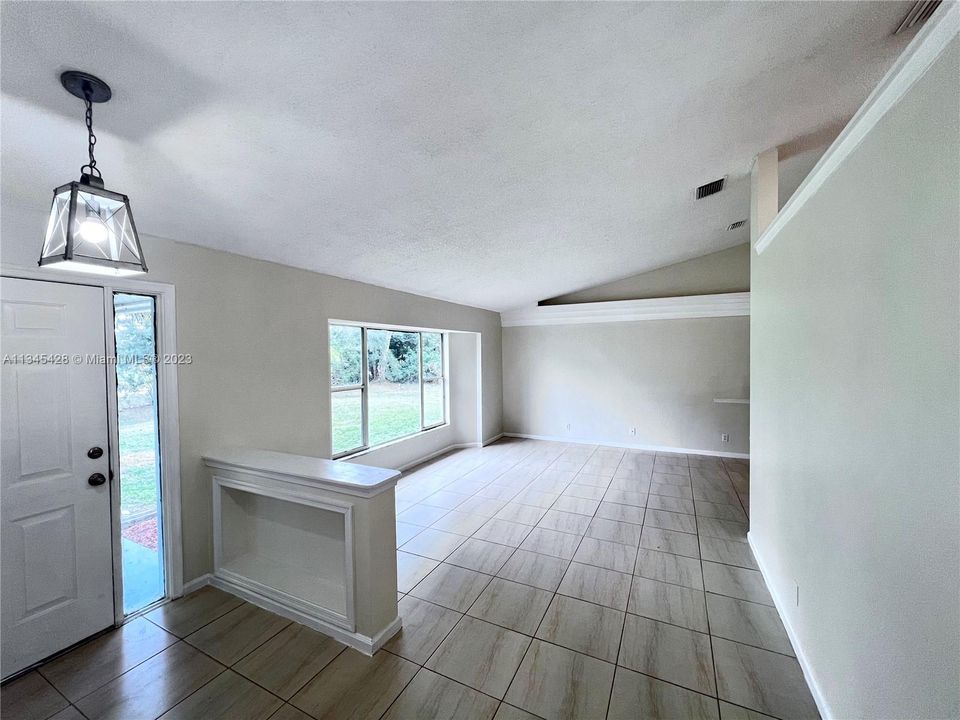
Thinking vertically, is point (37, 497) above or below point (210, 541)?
above

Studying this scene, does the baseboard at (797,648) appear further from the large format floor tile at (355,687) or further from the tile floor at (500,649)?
the large format floor tile at (355,687)

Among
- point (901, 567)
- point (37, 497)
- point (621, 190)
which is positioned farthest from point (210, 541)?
point (621, 190)

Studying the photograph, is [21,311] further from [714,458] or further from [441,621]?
[714,458]

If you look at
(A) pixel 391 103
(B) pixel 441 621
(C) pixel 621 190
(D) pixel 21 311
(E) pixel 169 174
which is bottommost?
(B) pixel 441 621

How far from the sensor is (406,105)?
1622mm

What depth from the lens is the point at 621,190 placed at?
2959mm

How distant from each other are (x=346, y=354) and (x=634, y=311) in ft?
14.5

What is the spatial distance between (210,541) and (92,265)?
2191 mm

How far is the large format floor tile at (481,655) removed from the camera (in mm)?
1864

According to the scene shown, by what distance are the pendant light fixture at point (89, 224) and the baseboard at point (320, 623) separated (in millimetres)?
2044

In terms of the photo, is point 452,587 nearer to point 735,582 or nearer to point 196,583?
point 196,583

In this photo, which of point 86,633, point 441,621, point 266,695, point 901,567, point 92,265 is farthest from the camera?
point 441,621

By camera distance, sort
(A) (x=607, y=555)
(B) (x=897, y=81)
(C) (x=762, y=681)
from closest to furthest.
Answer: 1. (B) (x=897, y=81)
2. (C) (x=762, y=681)
3. (A) (x=607, y=555)

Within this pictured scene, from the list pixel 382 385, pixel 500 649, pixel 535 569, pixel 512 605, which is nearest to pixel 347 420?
pixel 382 385
